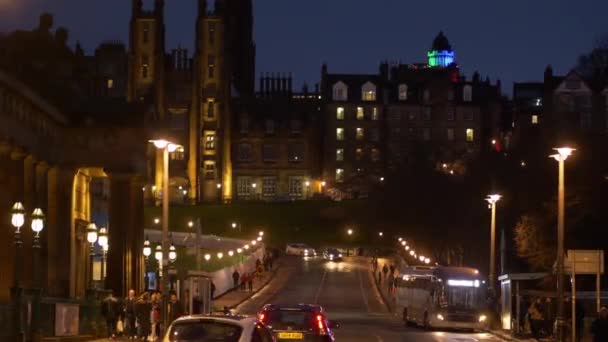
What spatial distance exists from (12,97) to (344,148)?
13560 centimetres

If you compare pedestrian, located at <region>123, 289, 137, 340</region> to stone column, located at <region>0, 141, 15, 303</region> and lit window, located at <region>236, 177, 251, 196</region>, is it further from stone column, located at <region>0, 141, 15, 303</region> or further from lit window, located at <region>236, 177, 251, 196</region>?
lit window, located at <region>236, 177, 251, 196</region>

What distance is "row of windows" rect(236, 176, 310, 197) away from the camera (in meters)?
174

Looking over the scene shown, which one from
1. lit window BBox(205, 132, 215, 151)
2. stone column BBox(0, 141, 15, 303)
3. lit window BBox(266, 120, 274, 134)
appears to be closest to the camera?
stone column BBox(0, 141, 15, 303)

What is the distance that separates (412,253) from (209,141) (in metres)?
50.8

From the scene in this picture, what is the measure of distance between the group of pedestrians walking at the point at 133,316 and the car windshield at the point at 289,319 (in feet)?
39.2

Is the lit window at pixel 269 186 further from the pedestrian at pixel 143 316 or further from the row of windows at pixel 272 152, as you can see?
the pedestrian at pixel 143 316

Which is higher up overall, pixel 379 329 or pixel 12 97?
pixel 12 97

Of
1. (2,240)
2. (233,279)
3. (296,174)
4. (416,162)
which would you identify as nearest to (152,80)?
(296,174)

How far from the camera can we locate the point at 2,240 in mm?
45406

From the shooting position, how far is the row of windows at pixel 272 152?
175875mm

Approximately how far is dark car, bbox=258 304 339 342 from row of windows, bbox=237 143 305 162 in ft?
465

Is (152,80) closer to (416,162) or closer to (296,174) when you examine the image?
(296,174)

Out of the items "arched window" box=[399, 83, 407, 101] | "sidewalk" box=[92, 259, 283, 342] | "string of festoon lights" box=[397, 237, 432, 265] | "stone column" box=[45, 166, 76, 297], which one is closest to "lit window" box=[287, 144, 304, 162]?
"arched window" box=[399, 83, 407, 101]

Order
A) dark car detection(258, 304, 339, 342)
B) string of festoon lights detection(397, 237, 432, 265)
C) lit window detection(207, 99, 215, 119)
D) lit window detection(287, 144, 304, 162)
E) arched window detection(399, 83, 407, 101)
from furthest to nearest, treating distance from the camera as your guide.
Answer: arched window detection(399, 83, 407, 101), lit window detection(287, 144, 304, 162), lit window detection(207, 99, 215, 119), string of festoon lights detection(397, 237, 432, 265), dark car detection(258, 304, 339, 342)
